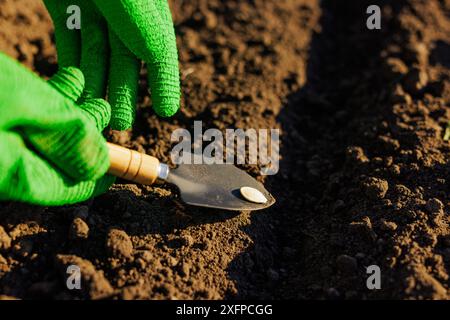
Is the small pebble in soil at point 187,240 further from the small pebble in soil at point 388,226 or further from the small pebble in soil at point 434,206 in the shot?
the small pebble in soil at point 434,206

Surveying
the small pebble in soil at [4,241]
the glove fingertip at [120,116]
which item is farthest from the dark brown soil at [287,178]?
the glove fingertip at [120,116]

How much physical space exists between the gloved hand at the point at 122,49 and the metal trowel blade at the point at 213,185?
279 mm

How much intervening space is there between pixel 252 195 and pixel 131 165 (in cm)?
50

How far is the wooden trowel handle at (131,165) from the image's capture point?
5.84 ft

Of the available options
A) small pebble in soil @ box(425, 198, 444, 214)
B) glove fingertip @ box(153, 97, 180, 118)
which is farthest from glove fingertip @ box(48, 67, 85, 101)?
small pebble in soil @ box(425, 198, 444, 214)

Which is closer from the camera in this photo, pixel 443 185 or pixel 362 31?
pixel 443 185

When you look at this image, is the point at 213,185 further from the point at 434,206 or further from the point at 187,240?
the point at 434,206

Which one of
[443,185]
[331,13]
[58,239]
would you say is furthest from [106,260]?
[331,13]

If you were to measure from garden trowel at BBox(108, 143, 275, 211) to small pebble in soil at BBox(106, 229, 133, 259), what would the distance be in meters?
0.21

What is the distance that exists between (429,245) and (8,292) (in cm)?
150

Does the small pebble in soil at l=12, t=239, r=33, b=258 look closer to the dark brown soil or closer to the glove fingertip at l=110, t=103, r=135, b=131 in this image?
the dark brown soil

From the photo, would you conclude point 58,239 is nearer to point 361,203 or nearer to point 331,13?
point 361,203

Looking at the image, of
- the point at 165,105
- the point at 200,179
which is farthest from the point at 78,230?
the point at 165,105
